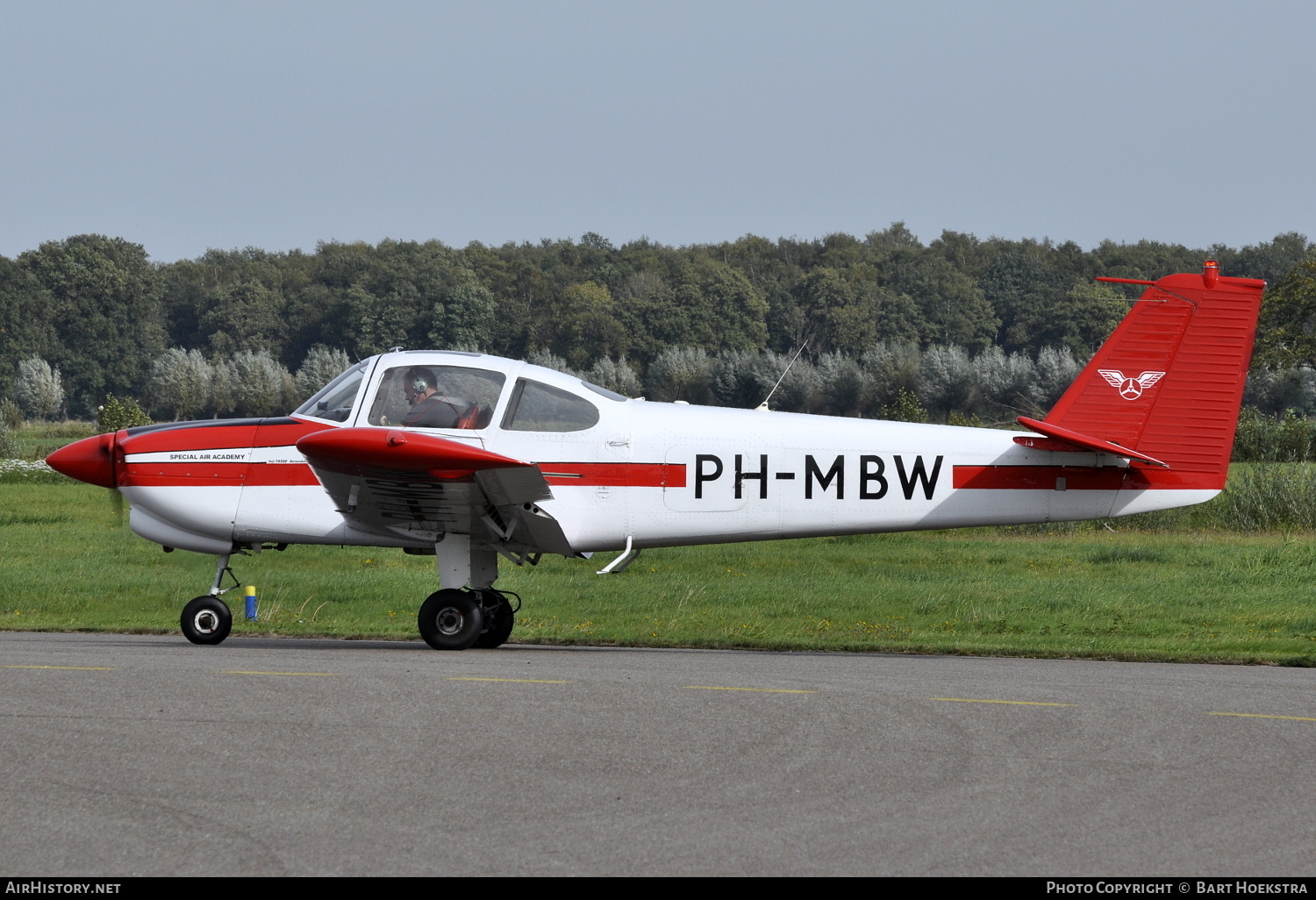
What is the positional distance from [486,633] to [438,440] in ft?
8.89

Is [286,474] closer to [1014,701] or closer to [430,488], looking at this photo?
[430,488]

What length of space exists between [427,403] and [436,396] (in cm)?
9

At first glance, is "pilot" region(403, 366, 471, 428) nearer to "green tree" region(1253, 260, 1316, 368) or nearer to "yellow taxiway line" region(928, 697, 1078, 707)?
"yellow taxiway line" region(928, 697, 1078, 707)

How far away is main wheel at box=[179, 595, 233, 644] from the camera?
12188mm

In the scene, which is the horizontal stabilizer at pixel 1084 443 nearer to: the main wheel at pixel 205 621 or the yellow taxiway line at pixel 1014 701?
the yellow taxiway line at pixel 1014 701

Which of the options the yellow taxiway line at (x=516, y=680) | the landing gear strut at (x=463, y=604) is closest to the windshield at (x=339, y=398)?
the landing gear strut at (x=463, y=604)

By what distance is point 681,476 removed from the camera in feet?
38.4

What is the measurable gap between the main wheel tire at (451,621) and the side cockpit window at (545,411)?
1513 millimetres

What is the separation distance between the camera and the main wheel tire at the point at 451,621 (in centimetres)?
1151

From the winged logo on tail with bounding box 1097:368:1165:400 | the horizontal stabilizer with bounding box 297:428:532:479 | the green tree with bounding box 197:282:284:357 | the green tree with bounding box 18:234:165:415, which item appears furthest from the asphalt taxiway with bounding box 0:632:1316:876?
the green tree with bounding box 18:234:165:415

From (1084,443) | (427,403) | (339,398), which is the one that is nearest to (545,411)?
(427,403)

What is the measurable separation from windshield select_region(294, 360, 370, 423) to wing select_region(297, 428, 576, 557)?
0.46m

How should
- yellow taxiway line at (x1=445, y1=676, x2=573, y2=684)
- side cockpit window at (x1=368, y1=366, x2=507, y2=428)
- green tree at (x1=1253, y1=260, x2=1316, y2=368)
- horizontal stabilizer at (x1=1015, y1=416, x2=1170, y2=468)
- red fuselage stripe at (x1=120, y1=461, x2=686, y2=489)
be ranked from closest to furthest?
1. yellow taxiway line at (x1=445, y1=676, x2=573, y2=684)
2. side cockpit window at (x1=368, y1=366, x2=507, y2=428)
3. horizontal stabilizer at (x1=1015, y1=416, x2=1170, y2=468)
4. red fuselage stripe at (x1=120, y1=461, x2=686, y2=489)
5. green tree at (x1=1253, y1=260, x2=1316, y2=368)
